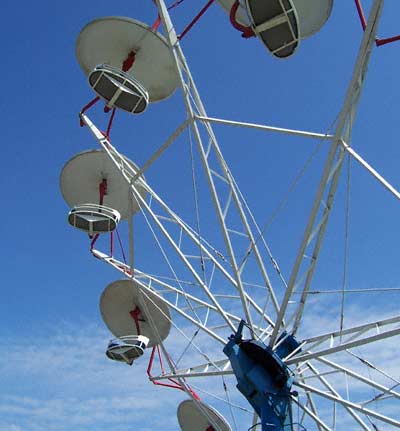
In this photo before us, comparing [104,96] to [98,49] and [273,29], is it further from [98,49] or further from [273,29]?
[273,29]

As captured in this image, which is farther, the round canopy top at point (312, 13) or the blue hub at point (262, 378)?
the blue hub at point (262, 378)

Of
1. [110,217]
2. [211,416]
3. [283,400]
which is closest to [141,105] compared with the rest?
[110,217]

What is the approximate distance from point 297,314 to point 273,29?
32.6 ft

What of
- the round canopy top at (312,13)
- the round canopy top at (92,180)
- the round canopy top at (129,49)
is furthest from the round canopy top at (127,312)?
the round canopy top at (312,13)

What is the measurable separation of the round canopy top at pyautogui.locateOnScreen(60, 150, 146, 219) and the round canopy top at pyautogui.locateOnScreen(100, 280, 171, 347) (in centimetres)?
372

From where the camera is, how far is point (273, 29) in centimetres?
1334

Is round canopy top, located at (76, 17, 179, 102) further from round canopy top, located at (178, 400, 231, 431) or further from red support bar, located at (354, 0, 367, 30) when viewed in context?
round canopy top, located at (178, 400, 231, 431)

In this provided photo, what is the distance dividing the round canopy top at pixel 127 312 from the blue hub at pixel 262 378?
7.32 metres

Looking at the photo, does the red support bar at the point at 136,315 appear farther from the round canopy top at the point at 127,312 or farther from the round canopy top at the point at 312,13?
the round canopy top at the point at 312,13

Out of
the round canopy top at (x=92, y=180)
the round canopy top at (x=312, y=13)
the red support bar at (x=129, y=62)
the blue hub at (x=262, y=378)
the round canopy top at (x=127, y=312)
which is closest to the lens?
the round canopy top at (x=312, y=13)

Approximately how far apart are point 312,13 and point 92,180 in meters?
11.4

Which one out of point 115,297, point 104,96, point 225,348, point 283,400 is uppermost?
point 104,96

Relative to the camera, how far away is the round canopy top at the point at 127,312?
24.6m

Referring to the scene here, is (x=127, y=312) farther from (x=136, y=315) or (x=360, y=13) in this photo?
(x=360, y=13)
